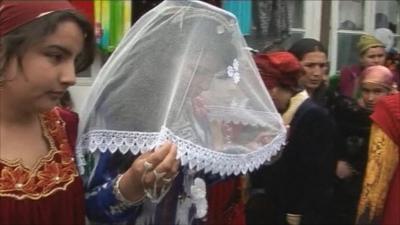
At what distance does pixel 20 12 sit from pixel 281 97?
2055mm

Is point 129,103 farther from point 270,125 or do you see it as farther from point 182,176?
point 270,125

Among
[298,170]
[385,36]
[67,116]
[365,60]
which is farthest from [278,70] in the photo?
[385,36]

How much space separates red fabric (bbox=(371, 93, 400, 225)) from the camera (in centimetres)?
301

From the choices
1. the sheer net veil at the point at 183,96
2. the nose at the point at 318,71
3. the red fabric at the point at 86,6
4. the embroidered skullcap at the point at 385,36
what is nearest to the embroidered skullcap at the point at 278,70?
the nose at the point at 318,71

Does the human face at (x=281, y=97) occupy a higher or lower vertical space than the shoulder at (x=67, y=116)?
lower

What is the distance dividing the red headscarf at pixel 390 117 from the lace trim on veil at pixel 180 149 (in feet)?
3.12

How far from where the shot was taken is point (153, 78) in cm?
205

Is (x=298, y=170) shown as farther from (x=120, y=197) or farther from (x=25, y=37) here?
(x=25, y=37)

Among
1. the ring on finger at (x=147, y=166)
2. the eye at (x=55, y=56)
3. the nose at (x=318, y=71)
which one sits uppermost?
the eye at (x=55, y=56)

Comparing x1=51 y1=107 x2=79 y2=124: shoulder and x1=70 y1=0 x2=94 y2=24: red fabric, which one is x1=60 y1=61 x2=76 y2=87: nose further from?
x1=70 y1=0 x2=94 y2=24: red fabric

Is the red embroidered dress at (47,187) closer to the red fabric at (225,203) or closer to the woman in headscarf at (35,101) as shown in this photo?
the woman in headscarf at (35,101)

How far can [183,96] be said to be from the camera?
202 cm

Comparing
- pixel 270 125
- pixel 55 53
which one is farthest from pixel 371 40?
pixel 55 53

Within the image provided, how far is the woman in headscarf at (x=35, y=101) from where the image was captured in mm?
1916
